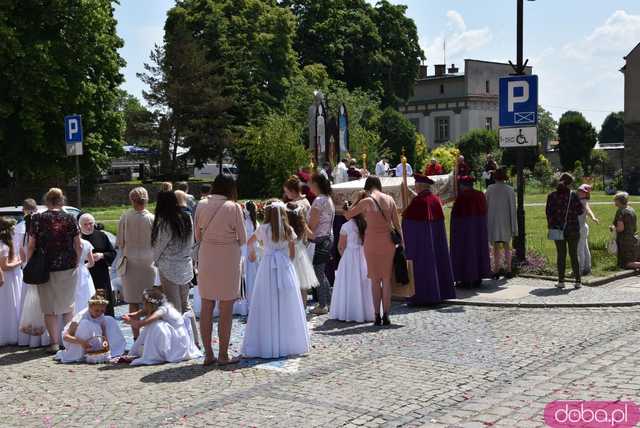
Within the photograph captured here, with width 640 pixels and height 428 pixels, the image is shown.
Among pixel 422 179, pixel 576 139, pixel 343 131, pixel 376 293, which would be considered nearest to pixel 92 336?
pixel 376 293

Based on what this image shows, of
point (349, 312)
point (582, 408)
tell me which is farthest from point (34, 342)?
point (582, 408)

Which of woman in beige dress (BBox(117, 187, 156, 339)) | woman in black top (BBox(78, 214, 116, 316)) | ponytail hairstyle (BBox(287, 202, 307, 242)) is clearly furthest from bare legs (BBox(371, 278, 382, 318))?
woman in black top (BBox(78, 214, 116, 316))

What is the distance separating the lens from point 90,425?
6.81 meters

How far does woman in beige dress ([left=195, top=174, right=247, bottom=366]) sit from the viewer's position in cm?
890

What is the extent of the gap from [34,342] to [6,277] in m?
0.98

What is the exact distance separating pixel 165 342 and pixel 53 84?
94.1 ft

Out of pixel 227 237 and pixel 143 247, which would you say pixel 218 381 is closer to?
pixel 227 237

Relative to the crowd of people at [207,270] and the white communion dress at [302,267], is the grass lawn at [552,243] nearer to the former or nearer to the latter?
the crowd of people at [207,270]

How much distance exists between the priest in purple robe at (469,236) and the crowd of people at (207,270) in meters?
1.20

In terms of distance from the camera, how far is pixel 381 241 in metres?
11.0

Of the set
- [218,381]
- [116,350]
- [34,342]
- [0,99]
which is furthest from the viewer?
[0,99]

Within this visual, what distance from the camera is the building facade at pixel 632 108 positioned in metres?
59.1

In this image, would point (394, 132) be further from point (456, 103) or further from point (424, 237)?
point (424, 237)

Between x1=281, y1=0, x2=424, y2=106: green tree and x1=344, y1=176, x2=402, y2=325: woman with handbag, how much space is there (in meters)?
53.0
